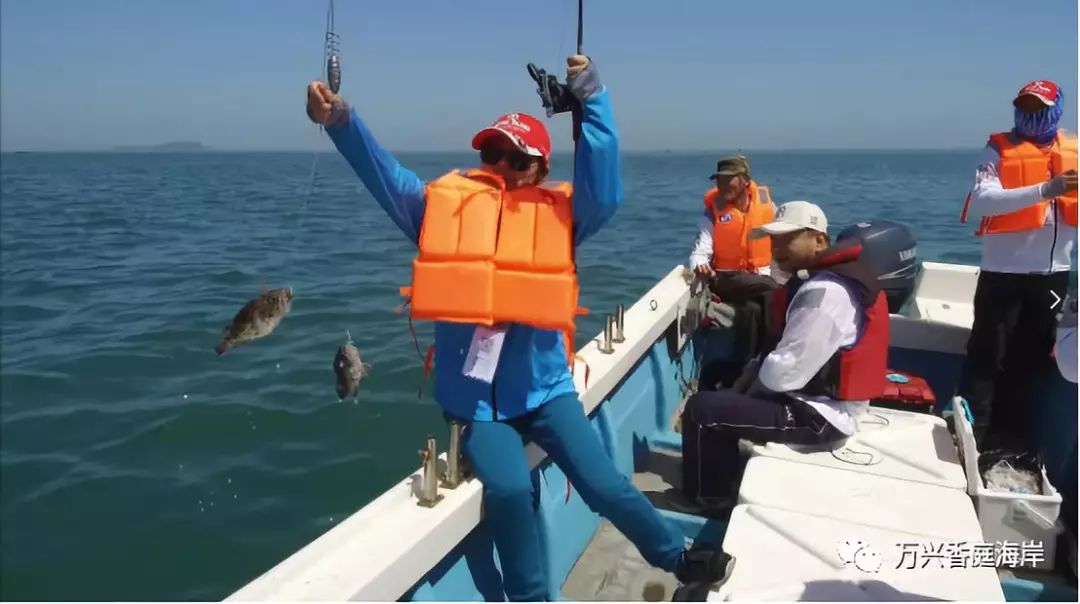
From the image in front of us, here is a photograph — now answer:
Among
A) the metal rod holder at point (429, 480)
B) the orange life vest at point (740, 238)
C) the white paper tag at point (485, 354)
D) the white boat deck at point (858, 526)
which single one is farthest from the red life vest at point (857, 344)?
the orange life vest at point (740, 238)

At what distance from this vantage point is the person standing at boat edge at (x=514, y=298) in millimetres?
2490

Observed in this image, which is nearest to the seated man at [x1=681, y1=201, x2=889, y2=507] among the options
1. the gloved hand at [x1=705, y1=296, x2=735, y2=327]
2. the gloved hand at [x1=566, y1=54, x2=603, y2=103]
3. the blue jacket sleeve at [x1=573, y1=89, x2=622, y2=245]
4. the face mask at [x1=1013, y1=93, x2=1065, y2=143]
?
the blue jacket sleeve at [x1=573, y1=89, x2=622, y2=245]

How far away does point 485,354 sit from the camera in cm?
257

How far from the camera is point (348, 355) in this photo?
2938mm

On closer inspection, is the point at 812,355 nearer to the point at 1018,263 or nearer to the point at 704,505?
the point at 704,505

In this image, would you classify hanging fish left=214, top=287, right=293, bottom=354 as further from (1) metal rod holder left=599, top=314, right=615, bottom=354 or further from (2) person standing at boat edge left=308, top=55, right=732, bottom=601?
(1) metal rod holder left=599, top=314, right=615, bottom=354

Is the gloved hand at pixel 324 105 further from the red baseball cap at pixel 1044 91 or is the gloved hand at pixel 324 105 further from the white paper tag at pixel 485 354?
the red baseball cap at pixel 1044 91

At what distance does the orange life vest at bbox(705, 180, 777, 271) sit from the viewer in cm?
532

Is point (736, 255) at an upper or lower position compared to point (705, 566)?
upper

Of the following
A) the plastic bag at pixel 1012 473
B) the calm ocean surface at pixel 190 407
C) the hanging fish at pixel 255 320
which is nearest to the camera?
the hanging fish at pixel 255 320

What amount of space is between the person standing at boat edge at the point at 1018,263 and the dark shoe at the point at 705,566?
201 centimetres

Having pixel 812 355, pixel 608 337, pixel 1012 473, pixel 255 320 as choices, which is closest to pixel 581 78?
pixel 812 355

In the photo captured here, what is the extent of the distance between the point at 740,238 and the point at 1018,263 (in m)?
1.78

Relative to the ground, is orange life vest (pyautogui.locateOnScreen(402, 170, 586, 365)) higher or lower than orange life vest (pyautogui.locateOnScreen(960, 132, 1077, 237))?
lower
